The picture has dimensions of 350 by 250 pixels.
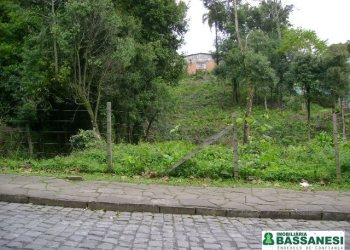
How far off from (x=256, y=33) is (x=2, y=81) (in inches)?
969

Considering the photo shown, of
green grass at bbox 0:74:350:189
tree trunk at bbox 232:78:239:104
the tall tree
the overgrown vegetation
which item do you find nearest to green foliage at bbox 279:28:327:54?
the overgrown vegetation

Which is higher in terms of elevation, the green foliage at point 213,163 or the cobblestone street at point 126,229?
the green foliage at point 213,163

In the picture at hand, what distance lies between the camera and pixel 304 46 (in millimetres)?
31250

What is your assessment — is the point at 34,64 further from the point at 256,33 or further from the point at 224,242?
the point at 256,33

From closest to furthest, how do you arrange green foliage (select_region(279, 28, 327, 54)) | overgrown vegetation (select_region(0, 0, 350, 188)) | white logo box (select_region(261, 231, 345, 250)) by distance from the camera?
white logo box (select_region(261, 231, 345, 250)) < overgrown vegetation (select_region(0, 0, 350, 188)) < green foliage (select_region(279, 28, 327, 54))

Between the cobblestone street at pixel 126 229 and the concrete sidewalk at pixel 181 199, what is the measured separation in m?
0.15

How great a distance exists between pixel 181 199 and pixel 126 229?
5.26 feet

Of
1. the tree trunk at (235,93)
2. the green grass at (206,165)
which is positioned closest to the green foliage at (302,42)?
the tree trunk at (235,93)

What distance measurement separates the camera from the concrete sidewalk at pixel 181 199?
599cm

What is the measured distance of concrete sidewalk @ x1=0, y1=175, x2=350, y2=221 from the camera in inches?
236

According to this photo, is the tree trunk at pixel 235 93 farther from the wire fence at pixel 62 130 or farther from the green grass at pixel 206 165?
the green grass at pixel 206 165

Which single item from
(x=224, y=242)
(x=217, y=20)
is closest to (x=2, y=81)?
(x=224, y=242)

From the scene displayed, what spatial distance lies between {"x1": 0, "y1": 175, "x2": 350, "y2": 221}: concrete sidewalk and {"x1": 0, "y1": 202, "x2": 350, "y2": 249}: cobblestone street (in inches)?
6.0

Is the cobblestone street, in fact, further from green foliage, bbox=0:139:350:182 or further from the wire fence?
the wire fence
